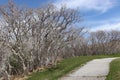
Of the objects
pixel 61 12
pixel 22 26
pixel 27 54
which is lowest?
pixel 27 54

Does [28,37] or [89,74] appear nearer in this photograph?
[89,74]

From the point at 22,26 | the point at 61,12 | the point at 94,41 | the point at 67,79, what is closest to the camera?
the point at 67,79

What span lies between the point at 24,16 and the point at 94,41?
5568cm

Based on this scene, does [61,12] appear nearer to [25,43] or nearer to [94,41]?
[25,43]

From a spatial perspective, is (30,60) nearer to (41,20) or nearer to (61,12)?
(41,20)

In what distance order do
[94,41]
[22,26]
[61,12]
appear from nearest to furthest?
[22,26] < [61,12] < [94,41]

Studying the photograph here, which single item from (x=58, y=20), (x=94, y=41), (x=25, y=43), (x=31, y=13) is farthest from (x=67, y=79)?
(x=94, y=41)

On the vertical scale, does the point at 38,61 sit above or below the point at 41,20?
below

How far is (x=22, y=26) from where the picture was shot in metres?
21.8

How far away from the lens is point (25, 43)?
22.1 meters

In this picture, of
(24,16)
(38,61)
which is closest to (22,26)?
(24,16)

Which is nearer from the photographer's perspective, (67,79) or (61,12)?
(67,79)

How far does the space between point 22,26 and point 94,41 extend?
56045 millimetres

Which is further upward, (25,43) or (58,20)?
(58,20)
